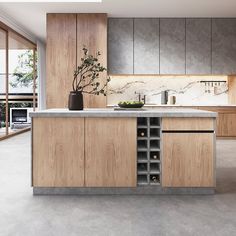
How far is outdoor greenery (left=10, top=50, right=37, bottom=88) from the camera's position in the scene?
35.5 ft

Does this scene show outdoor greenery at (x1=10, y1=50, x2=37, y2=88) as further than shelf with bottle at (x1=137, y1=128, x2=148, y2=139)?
Yes

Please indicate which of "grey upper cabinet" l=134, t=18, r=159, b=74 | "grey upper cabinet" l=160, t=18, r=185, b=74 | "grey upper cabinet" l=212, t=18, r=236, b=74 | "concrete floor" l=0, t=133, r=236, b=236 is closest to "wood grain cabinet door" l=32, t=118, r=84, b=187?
"concrete floor" l=0, t=133, r=236, b=236

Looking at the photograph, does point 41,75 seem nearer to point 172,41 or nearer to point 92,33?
point 92,33

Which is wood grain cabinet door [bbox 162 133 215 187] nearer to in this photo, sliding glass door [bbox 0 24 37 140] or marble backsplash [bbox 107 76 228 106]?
marble backsplash [bbox 107 76 228 106]

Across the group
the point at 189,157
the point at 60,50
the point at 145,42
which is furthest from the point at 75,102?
the point at 145,42

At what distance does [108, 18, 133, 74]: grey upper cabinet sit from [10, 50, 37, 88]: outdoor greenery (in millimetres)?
4376

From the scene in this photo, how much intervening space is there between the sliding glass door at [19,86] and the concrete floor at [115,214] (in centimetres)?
680

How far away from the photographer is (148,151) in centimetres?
338

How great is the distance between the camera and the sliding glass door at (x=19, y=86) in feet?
33.8

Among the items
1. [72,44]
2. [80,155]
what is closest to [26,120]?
[72,44]

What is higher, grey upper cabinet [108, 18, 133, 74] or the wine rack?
grey upper cabinet [108, 18, 133, 74]

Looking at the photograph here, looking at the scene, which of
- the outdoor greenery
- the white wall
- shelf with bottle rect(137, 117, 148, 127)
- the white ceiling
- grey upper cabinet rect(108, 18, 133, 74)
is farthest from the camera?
the outdoor greenery

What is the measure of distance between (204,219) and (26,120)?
8673 mm

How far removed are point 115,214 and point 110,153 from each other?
69cm
